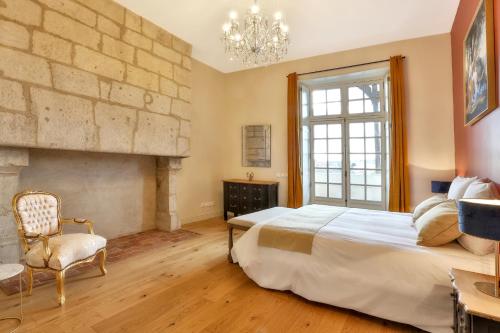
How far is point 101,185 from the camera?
13.2 feet

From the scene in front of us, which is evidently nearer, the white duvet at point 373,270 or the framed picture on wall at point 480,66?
the white duvet at point 373,270

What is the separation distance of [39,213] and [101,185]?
131 centimetres

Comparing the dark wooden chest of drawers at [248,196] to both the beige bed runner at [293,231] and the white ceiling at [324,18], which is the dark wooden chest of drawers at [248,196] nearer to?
the beige bed runner at [293,231]

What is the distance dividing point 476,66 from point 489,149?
87 centimetres

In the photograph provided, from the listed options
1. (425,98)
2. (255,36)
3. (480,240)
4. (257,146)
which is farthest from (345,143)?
(480,240)

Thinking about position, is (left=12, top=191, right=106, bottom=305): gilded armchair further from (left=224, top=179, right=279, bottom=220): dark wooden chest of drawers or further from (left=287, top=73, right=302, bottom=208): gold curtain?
(left=287, top=73, right=302, bottom=208): gold curtain

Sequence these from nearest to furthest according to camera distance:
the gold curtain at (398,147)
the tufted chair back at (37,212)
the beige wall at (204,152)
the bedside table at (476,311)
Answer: the bedside table at (476,311) → the tufted chair back at (37,212) → the gold curtain at (398,147) → the beige wall at (204,152)

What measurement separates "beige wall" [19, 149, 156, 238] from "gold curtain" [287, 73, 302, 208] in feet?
8.78

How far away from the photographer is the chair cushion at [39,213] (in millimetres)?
2568

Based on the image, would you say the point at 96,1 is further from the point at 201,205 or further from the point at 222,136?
the point at 201,205

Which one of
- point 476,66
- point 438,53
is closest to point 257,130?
point 438,53

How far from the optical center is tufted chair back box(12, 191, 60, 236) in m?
2.53

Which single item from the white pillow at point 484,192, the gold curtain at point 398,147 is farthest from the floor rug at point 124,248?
the white pillow at point 484,192

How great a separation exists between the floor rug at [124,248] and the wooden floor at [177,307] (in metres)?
0.17
